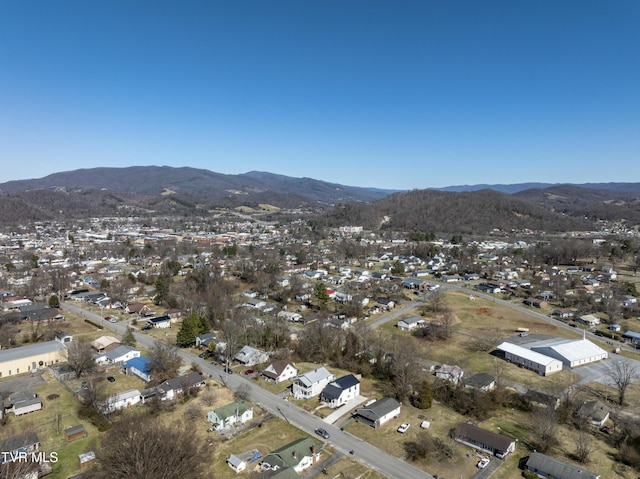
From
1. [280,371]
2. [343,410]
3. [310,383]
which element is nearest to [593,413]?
[343,410]

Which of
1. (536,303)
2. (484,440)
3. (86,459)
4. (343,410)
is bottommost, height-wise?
(536,303)

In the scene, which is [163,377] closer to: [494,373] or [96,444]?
[96,444]

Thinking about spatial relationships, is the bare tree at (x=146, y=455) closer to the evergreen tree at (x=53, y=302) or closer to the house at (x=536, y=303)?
the evergreen tree at (x=53, y=302)

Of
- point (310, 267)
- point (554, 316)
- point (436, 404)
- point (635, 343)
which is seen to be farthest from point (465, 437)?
point (310, 267)

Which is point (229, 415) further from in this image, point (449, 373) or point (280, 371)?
point (449, 373)

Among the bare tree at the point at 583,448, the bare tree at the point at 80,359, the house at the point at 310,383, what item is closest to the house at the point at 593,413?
the bare tree at the point at 583,448

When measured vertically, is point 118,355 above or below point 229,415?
below

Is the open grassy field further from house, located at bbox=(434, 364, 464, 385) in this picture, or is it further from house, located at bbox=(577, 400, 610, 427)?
house, located at bbox=(434, 364, 464, 385)
